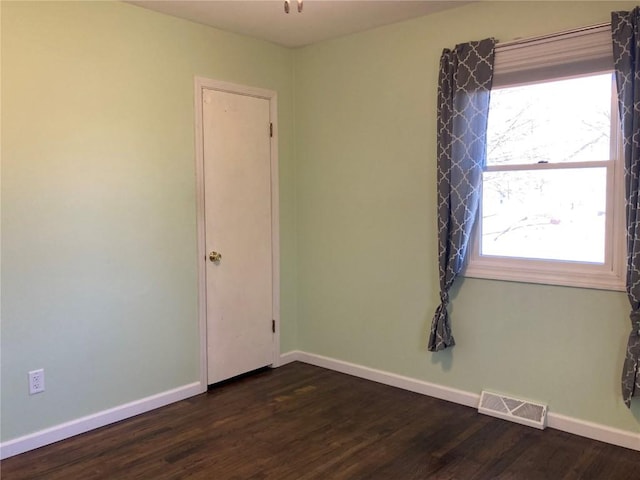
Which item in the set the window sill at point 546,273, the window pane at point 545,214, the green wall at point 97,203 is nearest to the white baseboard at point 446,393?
the window sill at point 546,273

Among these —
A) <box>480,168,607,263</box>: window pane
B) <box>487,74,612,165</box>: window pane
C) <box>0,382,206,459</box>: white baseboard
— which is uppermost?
<box>487,74,612,165</box>: window pane

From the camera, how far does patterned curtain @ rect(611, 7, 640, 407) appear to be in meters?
2.63

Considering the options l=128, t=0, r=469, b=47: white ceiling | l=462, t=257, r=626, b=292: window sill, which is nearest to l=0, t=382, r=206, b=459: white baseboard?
l=462, t=257, r=626, b=292: window sill

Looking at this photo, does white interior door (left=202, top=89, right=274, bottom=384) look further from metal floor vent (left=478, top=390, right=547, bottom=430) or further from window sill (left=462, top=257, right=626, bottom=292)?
metal floor vent (left=478, top=390, right=547, bottom=430)

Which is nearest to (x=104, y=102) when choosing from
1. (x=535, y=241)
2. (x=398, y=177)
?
(x=398, y=177)

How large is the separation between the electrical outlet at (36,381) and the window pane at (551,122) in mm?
2853

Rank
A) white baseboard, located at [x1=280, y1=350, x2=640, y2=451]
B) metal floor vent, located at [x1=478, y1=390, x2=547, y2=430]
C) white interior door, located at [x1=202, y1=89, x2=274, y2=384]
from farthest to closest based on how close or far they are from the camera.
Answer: white interior door, located at [x1=202, y1=89, x2=274, y2=384] < metal floor vent, located at [x1=478, y1=390, x2=547, y2=430] < white baseboard, located at [x1=280, y1=350, x2=640, y2=451]

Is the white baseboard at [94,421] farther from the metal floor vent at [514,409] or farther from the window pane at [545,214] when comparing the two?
the window pane at [545,214]

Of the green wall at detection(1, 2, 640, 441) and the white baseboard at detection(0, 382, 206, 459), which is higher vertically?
the green wall at detection(1, 2, 640, 441)

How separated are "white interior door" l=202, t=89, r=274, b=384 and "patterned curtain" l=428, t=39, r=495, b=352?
1368mm

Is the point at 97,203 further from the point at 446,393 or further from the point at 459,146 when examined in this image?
the point at 446,393

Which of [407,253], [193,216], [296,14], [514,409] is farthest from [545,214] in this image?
[193,216]

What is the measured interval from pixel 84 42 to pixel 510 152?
2534 millimetres

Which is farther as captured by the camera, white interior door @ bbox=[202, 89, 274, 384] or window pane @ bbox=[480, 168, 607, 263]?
white interior door @ bbox=[202, 89, 274, 384]
